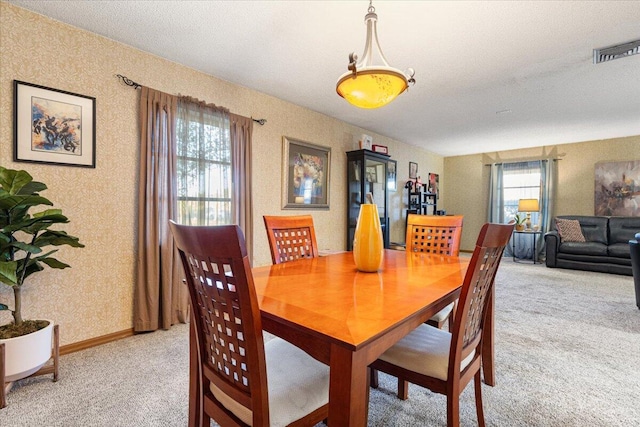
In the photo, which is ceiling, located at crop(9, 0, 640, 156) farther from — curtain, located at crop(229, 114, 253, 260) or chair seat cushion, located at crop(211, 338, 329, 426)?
chair seat cushion, located at crop(211, 338, 329, 426)

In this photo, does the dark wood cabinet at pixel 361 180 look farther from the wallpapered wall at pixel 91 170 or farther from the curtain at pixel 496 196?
the curtain at pixel 496 196

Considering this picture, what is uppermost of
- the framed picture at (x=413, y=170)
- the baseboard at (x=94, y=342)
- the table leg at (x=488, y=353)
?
the framed picture at (x=413, y=170)

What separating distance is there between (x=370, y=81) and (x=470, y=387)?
6.00 feet

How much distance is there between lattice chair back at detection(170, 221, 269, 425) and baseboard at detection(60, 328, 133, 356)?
1.87 metres

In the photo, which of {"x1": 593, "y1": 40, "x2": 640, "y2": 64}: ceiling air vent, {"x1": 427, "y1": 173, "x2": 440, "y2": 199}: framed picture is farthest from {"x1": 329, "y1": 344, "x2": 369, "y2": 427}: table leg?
{"x1": 427, "y1": 173, "x2": 440, "y2": 199}: framed picture

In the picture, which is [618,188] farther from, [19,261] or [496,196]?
[19,261]

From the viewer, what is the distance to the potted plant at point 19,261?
5.22 feet

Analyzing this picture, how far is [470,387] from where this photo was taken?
176cm

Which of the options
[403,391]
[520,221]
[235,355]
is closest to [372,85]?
[235,355]

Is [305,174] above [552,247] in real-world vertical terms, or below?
above

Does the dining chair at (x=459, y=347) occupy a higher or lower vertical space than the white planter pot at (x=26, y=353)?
higher

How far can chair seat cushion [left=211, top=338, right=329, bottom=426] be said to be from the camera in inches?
34.4

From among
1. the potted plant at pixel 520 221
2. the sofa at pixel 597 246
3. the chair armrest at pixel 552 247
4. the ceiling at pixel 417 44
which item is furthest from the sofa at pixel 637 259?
the potted plant at pixel 520 221

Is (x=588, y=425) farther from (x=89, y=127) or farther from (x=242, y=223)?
(x=89, y=127)
